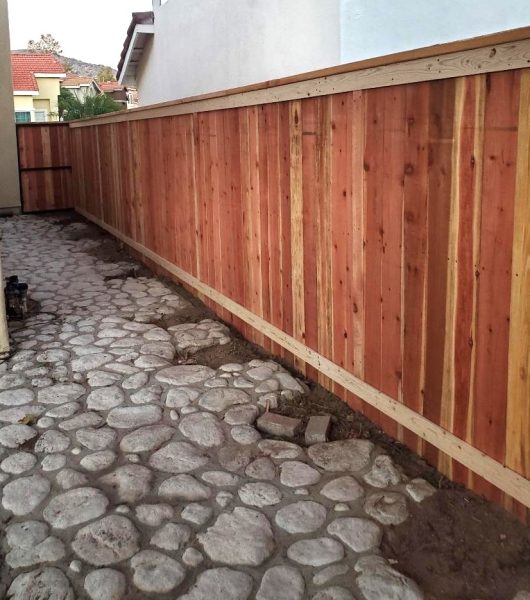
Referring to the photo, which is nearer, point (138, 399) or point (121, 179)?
point (138, 399)

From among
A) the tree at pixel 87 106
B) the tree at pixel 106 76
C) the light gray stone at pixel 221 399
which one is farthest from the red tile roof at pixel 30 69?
the light gray stone at pixel 221 399

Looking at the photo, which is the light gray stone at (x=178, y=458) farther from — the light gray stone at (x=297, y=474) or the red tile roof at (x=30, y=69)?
the red tile roof at (x=30, y=69)

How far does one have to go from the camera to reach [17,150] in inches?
491

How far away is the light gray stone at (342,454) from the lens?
128 inches

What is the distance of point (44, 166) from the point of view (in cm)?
1264

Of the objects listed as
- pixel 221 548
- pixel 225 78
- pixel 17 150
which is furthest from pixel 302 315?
pixel 17 150

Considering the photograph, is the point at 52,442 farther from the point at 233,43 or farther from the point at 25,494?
the point at 233,43

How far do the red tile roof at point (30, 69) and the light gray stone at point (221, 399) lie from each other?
41.3 m

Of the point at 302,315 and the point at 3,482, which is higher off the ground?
the point at 302,315

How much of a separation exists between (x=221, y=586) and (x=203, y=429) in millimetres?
1339

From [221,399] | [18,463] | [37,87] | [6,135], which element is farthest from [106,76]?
[18,463]

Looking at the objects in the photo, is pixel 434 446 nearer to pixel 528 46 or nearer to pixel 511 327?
pixel 511 327

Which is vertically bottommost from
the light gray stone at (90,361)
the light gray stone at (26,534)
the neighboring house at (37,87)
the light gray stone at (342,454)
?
the light gray stone at (26,534)

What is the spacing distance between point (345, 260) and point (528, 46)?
1589 millimetres
